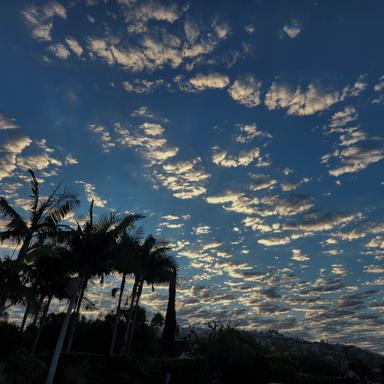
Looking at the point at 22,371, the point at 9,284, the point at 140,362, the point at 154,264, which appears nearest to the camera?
the point at 9,284

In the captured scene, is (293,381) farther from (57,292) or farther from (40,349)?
(40,349)

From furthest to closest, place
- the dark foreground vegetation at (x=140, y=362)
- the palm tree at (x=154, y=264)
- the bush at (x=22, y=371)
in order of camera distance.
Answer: the palm tree at (x=154, y=264) → the dark foreground vegetation at (x=140, y=362) → the bush at (x=22, y=371)

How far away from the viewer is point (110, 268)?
84.1 feet

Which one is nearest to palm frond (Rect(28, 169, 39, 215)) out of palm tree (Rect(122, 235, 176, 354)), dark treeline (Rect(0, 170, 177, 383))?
dark treeline (Rect(0, 170, 177, 383))

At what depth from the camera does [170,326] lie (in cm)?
4541

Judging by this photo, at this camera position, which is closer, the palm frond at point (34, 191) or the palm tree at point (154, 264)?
the palm frond at point (34, 191)

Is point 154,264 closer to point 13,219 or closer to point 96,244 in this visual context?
point 96,244

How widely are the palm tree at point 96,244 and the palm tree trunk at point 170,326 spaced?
19.8m

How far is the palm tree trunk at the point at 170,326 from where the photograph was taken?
44.1 metres

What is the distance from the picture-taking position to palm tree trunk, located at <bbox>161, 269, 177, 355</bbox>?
4412cm

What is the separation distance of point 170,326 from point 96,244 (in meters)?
24.6

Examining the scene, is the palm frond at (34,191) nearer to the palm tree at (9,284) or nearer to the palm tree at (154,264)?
the palm tree at (9,284)

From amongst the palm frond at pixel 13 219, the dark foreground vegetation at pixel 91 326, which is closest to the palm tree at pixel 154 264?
the dark foreground vegetation at pixel 91 326

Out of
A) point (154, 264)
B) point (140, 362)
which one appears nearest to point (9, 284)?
point (140, 362)
